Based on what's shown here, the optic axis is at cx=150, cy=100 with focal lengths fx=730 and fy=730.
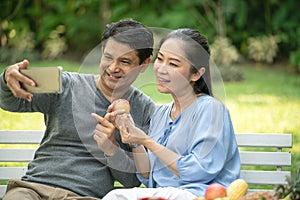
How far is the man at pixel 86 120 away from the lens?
3.17m

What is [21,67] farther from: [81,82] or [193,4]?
[193,4]

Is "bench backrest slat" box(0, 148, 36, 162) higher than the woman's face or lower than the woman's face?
lower

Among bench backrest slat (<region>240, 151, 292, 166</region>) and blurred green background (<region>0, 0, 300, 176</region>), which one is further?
blurred green background (<region>0, 0, 300, 176</region>)

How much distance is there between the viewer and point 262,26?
38.9 ft

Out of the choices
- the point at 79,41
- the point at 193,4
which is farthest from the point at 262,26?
the point at 79,41

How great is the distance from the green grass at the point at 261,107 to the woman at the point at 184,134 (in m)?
2.24

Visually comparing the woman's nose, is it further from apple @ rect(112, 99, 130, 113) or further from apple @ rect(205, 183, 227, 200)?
apple @ rect(205, 183, 227, 200)

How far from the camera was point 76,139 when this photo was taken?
3289 mm

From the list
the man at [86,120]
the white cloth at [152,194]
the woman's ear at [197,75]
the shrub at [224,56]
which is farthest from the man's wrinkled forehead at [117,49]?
the shrub at [224,56]

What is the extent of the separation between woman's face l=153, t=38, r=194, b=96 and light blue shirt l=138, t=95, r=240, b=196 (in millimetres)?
111

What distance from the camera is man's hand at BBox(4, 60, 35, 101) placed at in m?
2.93

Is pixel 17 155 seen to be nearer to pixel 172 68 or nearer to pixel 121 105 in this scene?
pixel 121 105

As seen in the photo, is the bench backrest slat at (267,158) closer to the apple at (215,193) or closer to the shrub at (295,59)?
the apple at (215,193)

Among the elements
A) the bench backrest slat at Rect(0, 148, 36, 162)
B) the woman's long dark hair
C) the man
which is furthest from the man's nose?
the bench backrest slat at Rect(0, 148, 36, 162)
